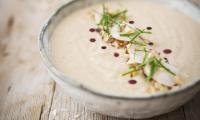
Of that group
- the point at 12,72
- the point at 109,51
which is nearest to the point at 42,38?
the point at 109,51

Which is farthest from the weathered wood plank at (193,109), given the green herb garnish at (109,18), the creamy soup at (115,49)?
the green herb garnish at (109,18)

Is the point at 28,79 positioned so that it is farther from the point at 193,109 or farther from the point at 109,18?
the point at 193,109

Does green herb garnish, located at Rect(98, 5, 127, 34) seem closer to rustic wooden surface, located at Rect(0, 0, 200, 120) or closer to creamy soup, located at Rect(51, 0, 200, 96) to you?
creamy soup, located at Rect(51, 0, 200, 96)

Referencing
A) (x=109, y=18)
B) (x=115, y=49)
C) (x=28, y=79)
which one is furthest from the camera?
(x=28, y=79)

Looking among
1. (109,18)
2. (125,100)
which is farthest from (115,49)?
(125,100)

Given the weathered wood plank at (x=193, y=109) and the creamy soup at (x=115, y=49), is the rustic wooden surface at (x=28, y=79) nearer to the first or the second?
the weathered wood plank at (x=193, y=109)
